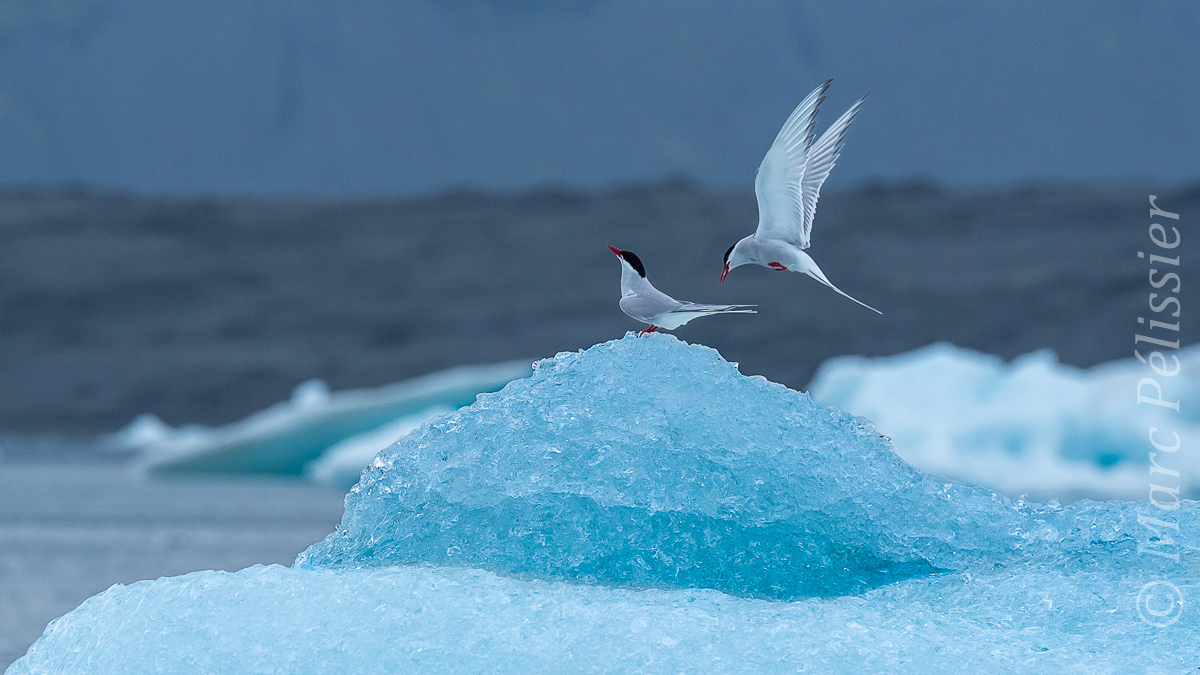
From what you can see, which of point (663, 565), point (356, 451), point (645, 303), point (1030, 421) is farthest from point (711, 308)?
point (356, 451)

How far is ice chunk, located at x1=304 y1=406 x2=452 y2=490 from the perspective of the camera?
633 inches

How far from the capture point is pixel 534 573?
375 centimetres

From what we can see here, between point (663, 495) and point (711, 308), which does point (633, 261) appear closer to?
point (711, 308)

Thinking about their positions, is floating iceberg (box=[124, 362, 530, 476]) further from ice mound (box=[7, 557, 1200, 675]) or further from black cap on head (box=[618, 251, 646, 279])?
ice mound (box=[7, 557, 1200, 675])

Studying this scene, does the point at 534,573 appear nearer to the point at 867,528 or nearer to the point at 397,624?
the point at 397,624

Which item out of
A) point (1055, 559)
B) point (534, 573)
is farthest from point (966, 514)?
point (534, 573)

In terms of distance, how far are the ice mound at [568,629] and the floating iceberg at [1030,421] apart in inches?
365

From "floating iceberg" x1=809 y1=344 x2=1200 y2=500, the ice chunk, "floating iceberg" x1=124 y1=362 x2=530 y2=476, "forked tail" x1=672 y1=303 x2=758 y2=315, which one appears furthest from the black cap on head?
"floating iceberg" x1=124 y1=362 x2=530 y2=476

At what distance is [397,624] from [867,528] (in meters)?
1.44

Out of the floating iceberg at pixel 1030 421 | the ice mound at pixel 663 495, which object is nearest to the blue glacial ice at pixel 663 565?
the ice mound at pixel 663 495

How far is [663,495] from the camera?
376cm

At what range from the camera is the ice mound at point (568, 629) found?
3.17m

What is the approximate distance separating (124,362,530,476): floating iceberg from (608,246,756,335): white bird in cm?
1198

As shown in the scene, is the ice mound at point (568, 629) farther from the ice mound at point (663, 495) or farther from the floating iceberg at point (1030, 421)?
the floating iceberg at point (1030, 421)
